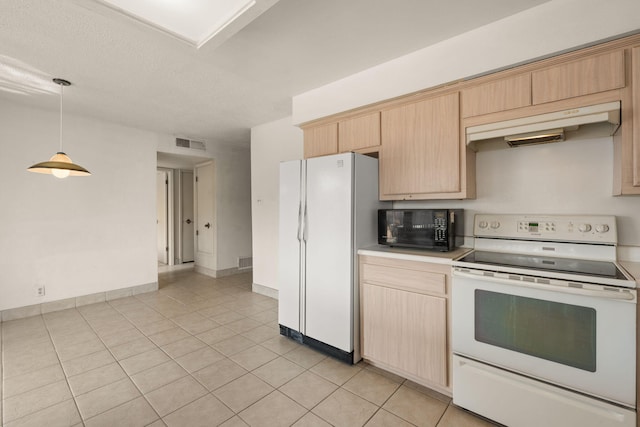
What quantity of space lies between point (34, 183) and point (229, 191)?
274 cm

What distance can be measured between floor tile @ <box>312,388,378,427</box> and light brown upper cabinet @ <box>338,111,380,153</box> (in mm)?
2016

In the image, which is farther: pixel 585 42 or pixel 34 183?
pixel 34 183

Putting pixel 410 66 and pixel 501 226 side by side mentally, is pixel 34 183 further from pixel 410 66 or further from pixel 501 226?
pixel 501 226

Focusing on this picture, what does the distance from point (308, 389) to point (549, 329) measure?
61.7 inches

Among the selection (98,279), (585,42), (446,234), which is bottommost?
(98,279)

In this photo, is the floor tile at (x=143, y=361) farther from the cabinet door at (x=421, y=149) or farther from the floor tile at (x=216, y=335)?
the cabinet door at (x=421, y=149)

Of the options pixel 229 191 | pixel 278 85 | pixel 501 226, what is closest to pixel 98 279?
pixel 229 191

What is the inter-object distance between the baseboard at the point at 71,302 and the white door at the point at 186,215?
2235 mm

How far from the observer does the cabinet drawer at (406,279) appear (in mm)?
1969

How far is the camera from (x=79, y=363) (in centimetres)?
241

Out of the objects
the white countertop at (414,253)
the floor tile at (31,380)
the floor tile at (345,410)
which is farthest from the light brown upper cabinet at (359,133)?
the floor tile at (31,380)

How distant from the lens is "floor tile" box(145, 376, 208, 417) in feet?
6.14

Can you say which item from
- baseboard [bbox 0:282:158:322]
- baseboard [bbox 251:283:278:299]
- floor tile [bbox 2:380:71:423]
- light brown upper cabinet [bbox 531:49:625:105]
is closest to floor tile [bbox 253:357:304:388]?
floor tile [bbox 2:380:71:423]

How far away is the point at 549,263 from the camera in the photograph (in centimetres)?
176
